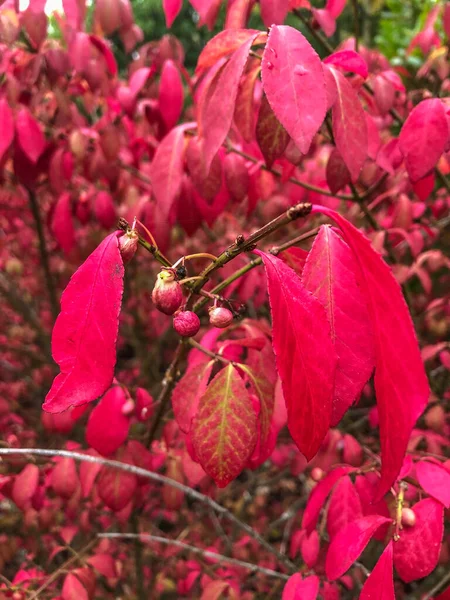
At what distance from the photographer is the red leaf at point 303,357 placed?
1.42 ft

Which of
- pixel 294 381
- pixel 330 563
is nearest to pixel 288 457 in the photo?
pixel 330 563

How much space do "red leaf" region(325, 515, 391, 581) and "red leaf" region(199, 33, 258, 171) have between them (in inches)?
18.9

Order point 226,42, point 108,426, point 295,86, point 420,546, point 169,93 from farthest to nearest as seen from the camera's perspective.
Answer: point 169,93, point 108,426, point 226,42, point 420,546, point 295,86

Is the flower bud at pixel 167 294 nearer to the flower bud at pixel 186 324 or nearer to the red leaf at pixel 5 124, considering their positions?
the flower bud at pixel 186 324

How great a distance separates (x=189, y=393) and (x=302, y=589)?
0.32 meters

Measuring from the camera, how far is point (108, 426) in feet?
2.91

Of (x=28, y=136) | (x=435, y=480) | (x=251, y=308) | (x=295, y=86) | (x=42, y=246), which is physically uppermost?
(x=295, y=86)

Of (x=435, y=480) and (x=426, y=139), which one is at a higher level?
(x=426, y=139)

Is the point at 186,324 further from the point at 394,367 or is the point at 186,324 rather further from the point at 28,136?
the point at 28,136

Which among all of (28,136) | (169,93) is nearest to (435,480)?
(169,93)

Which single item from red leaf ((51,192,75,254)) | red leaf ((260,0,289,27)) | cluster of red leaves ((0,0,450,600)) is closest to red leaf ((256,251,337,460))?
cluster of red leaves ((0,0,450,600))

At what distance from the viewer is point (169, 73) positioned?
1.20 metres

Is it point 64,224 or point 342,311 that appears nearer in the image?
point 342,311

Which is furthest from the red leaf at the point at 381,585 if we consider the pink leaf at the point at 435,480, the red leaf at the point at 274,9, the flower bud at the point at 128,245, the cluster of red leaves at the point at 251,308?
the red leaf at the point at 274,9
